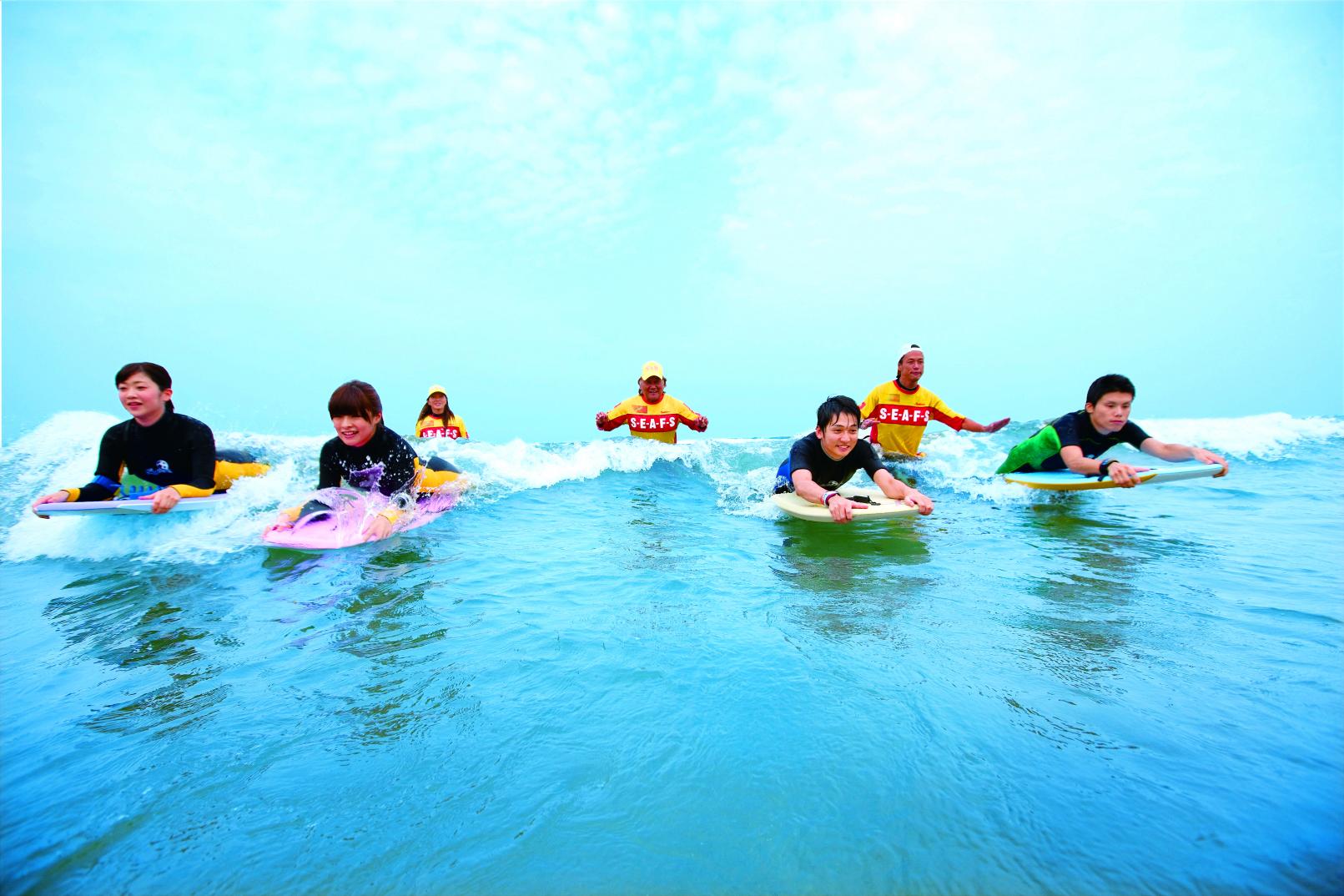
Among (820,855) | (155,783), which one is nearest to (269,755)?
(155,783)

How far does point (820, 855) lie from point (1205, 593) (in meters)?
3.72

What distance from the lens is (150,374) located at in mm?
5352

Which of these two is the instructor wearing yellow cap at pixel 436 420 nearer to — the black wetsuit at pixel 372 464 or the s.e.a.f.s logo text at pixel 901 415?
the black wetsuit at pixel 372 464

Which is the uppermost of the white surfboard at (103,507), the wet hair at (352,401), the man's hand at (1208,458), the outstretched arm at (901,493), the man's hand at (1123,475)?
the wet hair at (352,401)

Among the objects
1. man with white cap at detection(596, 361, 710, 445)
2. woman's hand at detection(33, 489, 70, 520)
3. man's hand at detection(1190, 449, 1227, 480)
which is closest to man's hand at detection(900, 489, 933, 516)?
man's hand at detection(1190, 449, 1227, 480)

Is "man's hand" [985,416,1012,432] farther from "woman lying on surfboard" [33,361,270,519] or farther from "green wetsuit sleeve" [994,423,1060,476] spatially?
"woman lying on surfboard" [33,361,270,519]

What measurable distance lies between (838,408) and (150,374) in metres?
6.14

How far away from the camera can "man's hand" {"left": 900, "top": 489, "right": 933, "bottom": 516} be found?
5347 millimetres

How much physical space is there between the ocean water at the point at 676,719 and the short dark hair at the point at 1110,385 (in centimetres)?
173

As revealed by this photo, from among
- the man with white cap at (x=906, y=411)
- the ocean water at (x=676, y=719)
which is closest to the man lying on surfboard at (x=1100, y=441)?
the ocean water at (x=676, y=719)

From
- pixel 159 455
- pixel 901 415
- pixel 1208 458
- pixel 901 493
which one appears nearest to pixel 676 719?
pixel 901 493

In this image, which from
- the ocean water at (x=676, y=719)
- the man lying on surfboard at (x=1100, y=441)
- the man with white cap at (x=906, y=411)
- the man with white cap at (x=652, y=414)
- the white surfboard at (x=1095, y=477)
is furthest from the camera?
the man with white cap at (x=652, y=414)

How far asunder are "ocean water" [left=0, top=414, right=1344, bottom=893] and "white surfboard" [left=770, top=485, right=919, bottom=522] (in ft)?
1.64

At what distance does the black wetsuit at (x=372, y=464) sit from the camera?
18.5 ft
